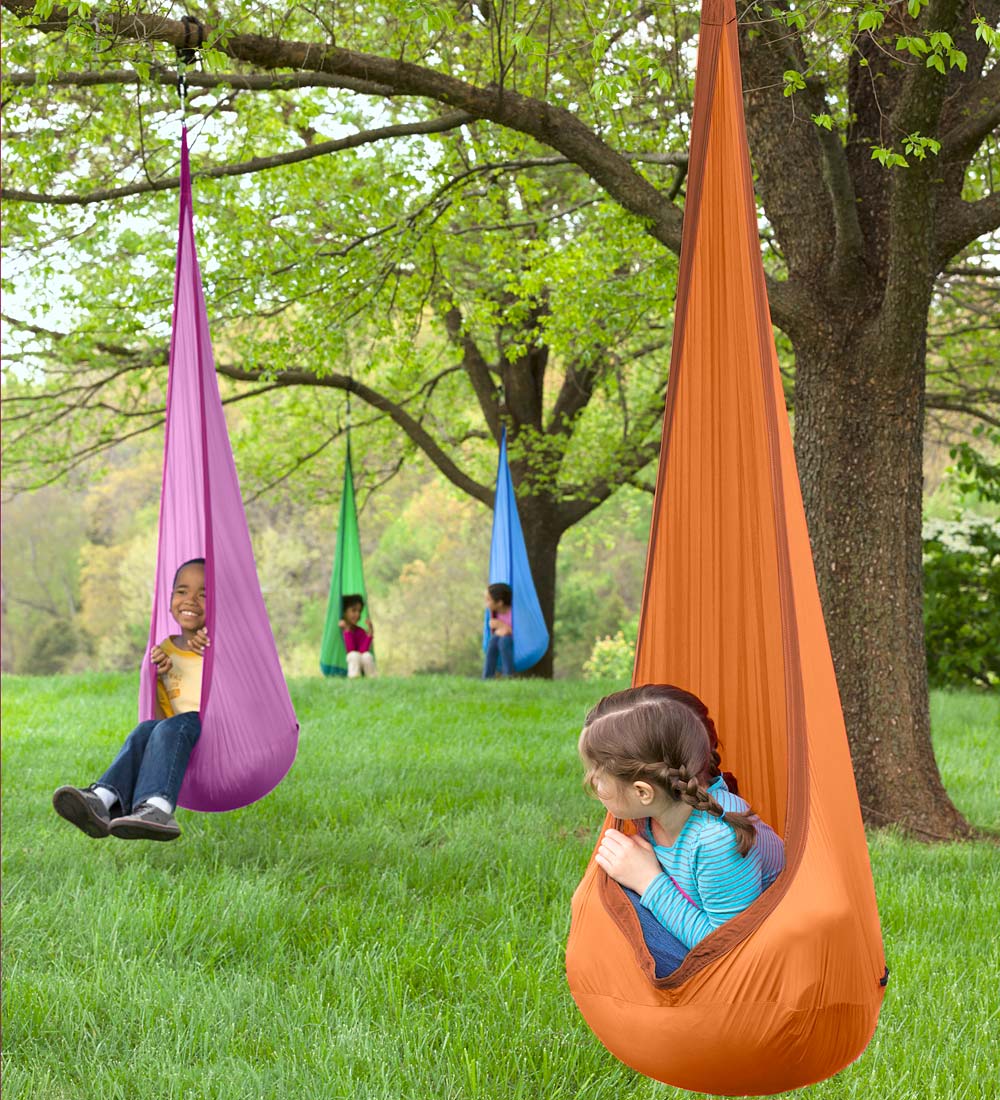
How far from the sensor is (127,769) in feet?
9.71

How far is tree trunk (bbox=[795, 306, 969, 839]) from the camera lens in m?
3.64

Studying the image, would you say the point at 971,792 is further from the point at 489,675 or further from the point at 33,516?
the point at 33,516

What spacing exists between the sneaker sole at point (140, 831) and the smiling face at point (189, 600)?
76cm

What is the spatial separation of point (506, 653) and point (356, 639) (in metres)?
1.19

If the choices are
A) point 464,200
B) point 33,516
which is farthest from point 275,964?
point 33,516

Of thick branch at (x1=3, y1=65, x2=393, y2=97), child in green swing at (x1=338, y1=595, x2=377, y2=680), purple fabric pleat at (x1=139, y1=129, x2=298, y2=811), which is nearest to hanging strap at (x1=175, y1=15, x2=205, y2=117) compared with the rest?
purple fabric pleat at (x1=139, y1=129, x2=298, y2=811)

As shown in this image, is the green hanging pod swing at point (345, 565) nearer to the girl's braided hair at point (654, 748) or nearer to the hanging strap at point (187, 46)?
the hanging strap at point (187, 46)

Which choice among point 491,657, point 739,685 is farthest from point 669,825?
point 491,657

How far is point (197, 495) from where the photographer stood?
133 inches

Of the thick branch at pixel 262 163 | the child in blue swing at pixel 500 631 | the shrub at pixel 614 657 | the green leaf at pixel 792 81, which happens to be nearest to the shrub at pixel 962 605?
the child in blue swing at pixel 500 631

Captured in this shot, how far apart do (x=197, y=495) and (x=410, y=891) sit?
1351mm

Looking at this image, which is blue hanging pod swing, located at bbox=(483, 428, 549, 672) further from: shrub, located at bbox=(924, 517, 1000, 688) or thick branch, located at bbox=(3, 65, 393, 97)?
Answer: thick branch, located at bbox=(3, 65, 393, 97)

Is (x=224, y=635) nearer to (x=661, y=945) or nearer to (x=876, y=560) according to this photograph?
(x=661, y=945)

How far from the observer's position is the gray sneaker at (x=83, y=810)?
2.66m
